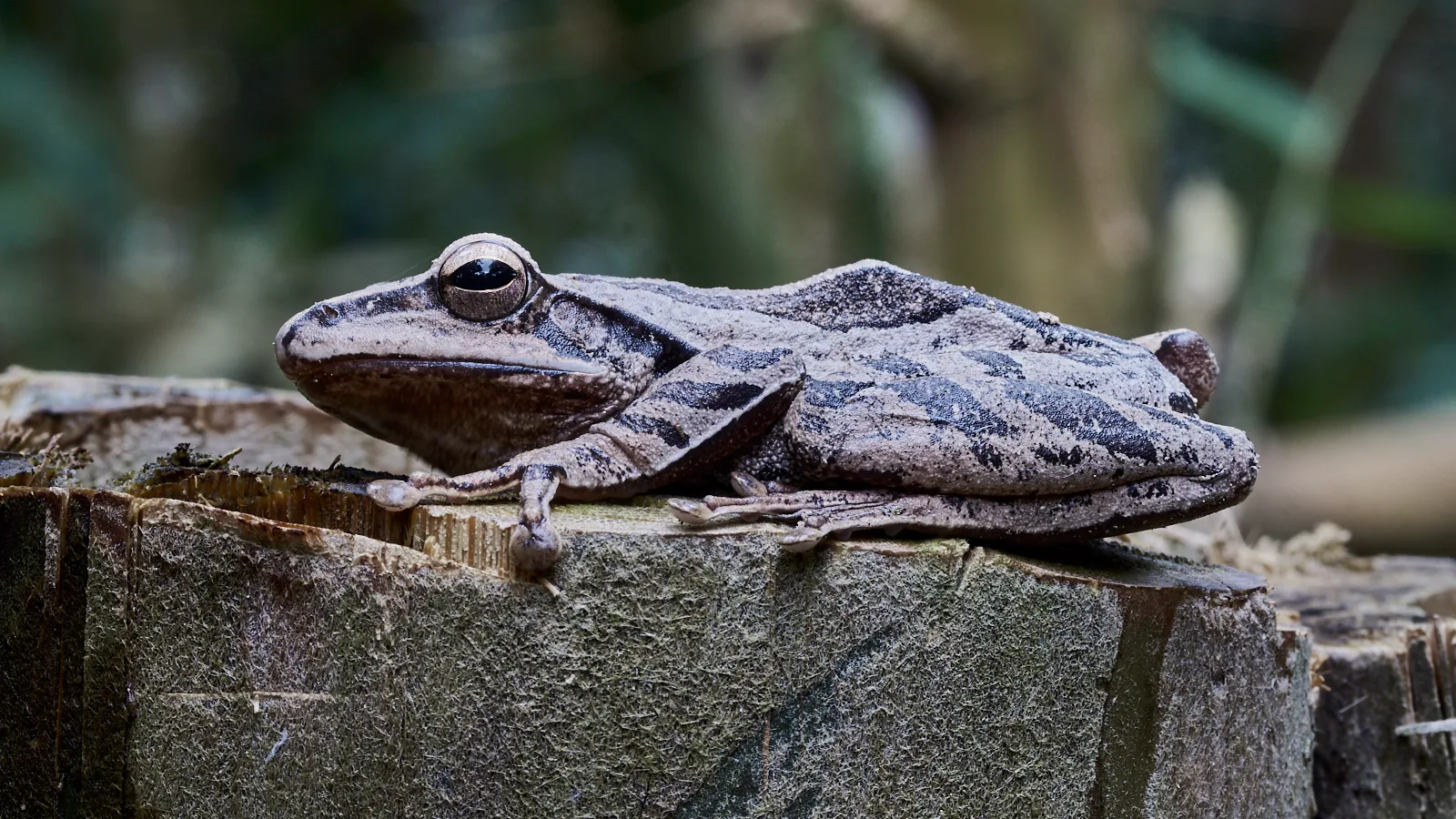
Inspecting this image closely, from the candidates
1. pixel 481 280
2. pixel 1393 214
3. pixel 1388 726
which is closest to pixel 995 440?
pixel 481 280

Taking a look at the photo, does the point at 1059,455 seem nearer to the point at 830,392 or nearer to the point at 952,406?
the point at 952,406

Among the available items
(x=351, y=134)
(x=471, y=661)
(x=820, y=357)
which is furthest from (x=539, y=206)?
(x=471, y=661)

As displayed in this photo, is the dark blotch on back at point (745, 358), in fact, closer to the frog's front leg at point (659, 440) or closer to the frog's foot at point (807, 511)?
the frog's front leg at point (659, 440)

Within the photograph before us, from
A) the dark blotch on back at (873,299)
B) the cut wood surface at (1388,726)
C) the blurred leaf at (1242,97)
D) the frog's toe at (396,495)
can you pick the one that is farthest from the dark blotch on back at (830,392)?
the blurred leaf at (1242,97)

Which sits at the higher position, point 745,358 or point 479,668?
point 745,358

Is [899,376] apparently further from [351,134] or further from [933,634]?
[351,134]

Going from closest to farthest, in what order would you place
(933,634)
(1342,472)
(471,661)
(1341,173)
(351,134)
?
(471,661) → (933,634) → (1342,472) → (351,134) → (1341,173)

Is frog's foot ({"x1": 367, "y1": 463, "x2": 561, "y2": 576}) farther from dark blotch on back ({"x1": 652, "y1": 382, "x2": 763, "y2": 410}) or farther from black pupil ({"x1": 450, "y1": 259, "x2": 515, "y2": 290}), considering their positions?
black pupil ({"x1": 450, "y1": 259, "x2": 515, "y2": 290})
